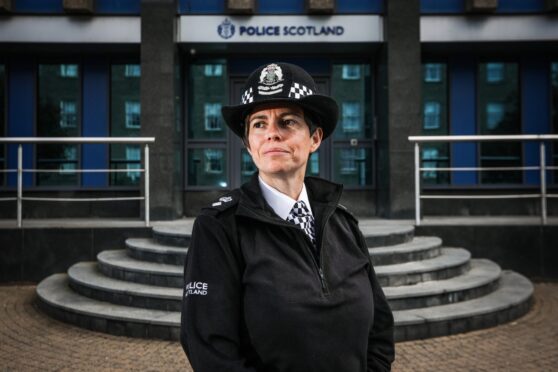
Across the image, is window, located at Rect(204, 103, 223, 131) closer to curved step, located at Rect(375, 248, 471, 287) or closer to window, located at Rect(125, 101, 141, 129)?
window, located at Rect(125, 101, 141, 129)

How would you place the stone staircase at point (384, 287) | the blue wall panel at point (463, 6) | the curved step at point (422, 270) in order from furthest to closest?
the blue wall panel at point (463, 6) < the curved step at point (422, 270) < the stone staircase at point (384, 287)

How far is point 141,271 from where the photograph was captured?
20.0 feet

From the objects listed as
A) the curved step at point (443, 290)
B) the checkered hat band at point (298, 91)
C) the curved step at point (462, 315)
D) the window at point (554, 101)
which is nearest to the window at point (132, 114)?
the curved step at point (443, 290)

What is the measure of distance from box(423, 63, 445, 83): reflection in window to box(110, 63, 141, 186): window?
237 inches

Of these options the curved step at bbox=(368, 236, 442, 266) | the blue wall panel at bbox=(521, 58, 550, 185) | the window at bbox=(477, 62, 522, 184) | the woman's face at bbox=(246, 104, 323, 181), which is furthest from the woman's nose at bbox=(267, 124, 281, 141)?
the blue wall panel at bbox=(521, 58, 550, 185)

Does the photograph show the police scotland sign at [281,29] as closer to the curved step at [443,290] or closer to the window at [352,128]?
the window at [352,128]

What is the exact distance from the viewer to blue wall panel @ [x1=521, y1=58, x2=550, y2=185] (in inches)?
419

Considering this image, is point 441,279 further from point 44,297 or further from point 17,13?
point 17,13

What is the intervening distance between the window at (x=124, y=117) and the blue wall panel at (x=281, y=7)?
1.73 m

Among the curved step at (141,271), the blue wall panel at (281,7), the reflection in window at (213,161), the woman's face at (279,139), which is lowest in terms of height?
the curved step at (141,271)

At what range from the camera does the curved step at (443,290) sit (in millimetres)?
5480

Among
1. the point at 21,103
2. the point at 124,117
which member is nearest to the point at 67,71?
the point at 21,103

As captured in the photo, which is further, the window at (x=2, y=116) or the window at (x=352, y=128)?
the window at (x=352, y=128)

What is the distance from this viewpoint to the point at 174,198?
31.2 feet
